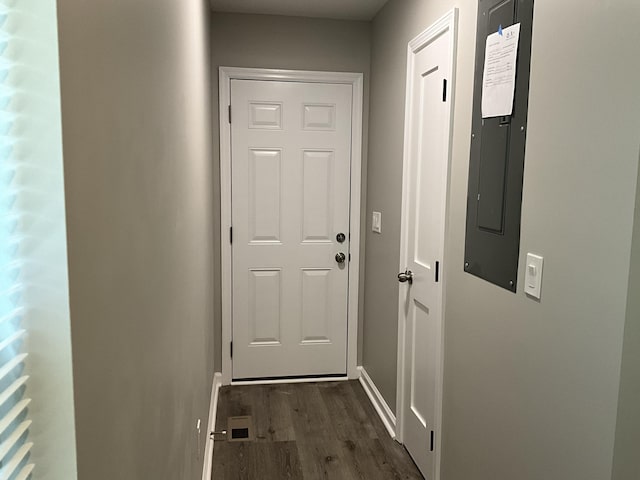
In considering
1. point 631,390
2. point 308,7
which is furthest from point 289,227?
point 631,390

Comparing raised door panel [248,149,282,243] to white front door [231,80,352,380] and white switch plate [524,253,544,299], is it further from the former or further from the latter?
white switch plate [524,253,544,299]

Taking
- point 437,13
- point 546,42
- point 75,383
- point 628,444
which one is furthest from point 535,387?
point 437,13

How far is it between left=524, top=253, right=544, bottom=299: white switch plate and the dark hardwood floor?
1429 millimetres

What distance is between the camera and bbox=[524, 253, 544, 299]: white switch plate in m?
1.54

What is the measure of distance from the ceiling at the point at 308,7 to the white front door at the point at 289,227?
43 cm

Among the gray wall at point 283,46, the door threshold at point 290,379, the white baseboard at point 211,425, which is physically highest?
the gray wall at point 283,46

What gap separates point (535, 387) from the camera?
1.57 metres

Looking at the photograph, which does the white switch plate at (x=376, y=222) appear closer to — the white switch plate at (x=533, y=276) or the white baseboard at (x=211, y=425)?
the white baseboard at (x=211, y=425)

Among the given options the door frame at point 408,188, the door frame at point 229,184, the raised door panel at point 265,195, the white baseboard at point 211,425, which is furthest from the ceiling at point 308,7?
the white baseboard at point 211,425

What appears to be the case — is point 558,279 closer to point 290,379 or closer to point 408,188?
point 408,188

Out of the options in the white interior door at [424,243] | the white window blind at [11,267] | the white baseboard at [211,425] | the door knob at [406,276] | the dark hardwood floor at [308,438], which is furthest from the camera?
the door knob at [406,276]

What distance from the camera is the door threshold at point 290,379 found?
3660 mm

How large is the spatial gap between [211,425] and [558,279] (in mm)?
2179

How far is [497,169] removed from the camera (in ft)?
5.87
